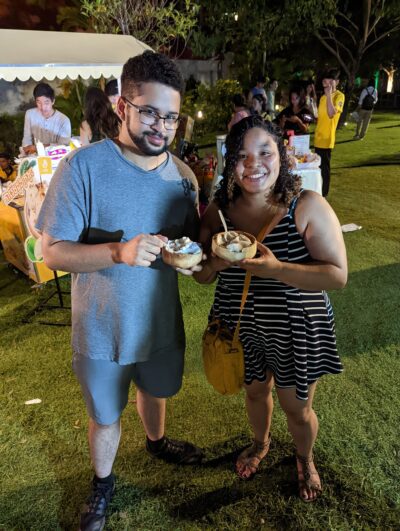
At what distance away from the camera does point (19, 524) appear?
2.24 meters

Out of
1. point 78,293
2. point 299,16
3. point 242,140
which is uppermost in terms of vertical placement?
point 299,16

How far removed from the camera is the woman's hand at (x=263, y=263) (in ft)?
5.53

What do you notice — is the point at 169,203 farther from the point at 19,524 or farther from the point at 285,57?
the point at 285,57

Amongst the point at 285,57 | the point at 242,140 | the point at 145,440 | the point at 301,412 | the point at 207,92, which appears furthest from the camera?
the point at 285,57

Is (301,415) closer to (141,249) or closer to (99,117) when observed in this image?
(141,249)

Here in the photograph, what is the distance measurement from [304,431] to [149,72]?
1.91 meters

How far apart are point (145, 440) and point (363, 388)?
1656mm

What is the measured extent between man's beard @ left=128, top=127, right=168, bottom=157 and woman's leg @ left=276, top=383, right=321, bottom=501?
4.33 feet

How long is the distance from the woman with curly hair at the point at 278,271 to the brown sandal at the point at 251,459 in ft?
1.16

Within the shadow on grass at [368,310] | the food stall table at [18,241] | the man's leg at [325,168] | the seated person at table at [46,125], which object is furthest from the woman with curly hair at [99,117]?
the man's leg at [325,168]

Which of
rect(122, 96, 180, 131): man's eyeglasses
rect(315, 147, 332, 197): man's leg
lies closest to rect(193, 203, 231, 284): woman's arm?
rect(122, 96, 180, 131): man's eyeglasses

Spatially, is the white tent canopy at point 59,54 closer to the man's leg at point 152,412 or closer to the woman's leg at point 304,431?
the man's leg at point 152,412

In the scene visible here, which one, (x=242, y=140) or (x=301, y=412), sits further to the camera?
(x=301, y=412)

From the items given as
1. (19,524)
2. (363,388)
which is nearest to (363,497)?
(363,388)
